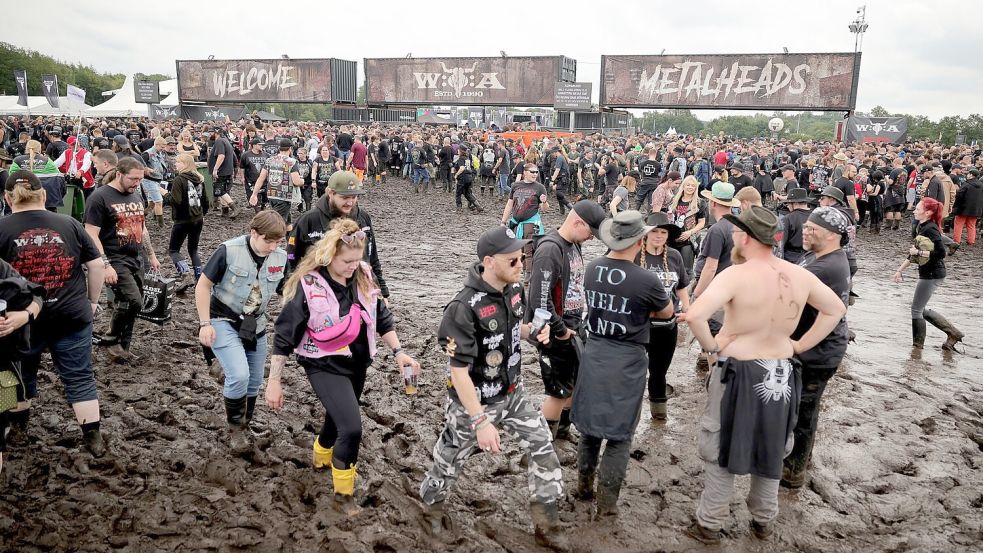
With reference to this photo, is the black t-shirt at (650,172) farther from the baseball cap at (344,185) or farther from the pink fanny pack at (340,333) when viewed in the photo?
the pink fanny pack at (340,333)

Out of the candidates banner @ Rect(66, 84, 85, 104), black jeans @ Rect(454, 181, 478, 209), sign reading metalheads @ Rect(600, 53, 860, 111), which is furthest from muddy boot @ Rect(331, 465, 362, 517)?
sign reading metalheads @ Rect(600, 53, 860, 111)

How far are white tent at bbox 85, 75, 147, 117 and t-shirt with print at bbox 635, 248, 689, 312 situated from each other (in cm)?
4780

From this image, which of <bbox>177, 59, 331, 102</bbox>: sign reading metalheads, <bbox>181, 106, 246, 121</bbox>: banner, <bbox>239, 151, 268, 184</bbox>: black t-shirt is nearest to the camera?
<bbox>239, 151, 268, 184</bbox>: black t-shirt

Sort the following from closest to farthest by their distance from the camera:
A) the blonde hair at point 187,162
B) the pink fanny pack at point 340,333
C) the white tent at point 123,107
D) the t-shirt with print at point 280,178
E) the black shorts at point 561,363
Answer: the pink fanny pack at point 340,333 → the black shorts at point 561,363 → the blonde hair at point 187,162 → the t-shirt with print at point 280,178 → the white tent at point 123,107

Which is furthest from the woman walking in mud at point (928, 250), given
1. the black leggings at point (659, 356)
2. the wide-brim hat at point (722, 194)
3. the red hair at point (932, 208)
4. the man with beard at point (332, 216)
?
the man with beard at point (332, 216)

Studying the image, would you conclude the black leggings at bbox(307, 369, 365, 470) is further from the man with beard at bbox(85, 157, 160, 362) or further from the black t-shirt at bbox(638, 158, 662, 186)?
Result: the black t-shirt at bbox(638, 158, 662, 186)

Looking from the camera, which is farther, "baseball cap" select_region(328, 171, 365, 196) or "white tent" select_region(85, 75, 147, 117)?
"white tent" select_region(85, 75, 147, 117)

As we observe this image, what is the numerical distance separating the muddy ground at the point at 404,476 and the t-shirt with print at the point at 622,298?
1.17 m

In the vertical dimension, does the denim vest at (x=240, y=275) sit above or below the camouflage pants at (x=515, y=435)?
above

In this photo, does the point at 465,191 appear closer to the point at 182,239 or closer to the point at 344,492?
the point at 182,239

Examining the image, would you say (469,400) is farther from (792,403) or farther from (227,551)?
(792,403)

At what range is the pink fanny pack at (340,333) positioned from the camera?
356cm

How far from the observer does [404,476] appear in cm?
425

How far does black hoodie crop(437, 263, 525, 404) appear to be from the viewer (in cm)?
324
